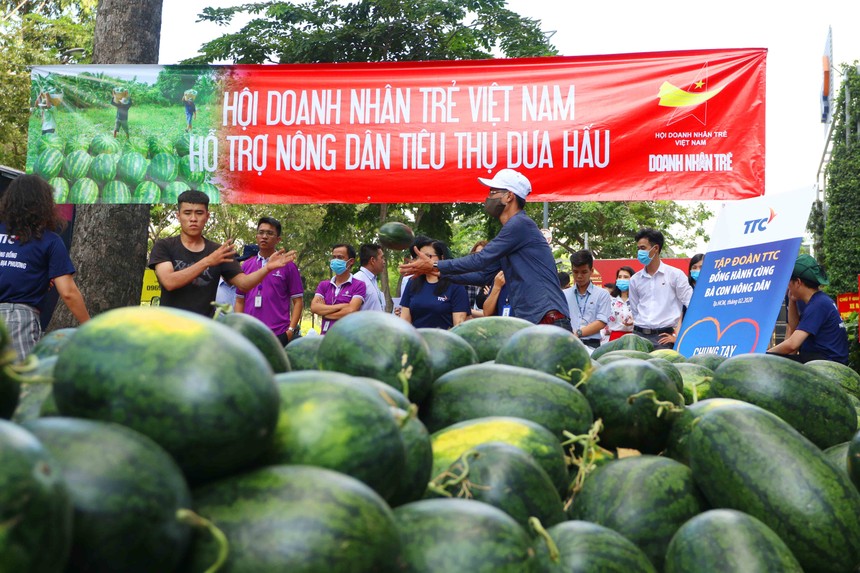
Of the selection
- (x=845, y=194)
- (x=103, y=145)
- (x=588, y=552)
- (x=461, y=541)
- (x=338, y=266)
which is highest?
(x=845, y=194)

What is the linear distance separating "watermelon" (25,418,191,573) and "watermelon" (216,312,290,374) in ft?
3.19

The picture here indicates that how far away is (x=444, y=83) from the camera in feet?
23.9

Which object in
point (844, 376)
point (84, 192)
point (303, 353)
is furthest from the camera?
point (84, 192)

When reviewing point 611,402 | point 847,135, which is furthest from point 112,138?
point 847,135

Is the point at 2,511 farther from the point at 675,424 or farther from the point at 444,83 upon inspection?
the point at 444,83

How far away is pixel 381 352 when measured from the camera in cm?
209

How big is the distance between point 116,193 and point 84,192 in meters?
0.26

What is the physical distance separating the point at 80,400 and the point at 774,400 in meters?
2.09

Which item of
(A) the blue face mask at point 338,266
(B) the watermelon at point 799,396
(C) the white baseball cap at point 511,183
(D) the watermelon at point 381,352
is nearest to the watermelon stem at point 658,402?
(B) the watermelon at point 799,396

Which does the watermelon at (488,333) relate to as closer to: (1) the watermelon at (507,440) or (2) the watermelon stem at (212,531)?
(1) the watermelon at (507,440)

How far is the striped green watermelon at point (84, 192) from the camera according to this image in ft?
23.0

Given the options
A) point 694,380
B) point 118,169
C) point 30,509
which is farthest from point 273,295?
point 30,509

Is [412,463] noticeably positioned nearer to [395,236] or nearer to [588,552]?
[588,552]

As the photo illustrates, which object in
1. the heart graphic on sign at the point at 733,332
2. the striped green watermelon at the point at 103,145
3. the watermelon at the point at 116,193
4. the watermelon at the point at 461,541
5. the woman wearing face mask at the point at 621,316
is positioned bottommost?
the woman wearing face mask at the point at 621,316
